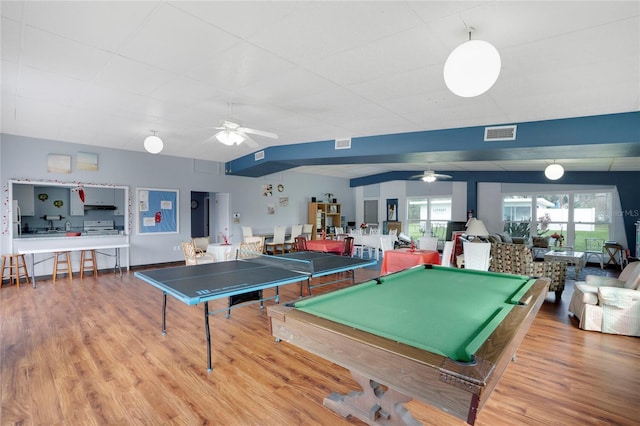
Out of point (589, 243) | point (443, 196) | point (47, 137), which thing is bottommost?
point (589, 243)

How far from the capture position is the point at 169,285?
2.73 metres

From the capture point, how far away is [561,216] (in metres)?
8.77

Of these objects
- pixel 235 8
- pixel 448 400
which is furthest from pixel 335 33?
pixel 448 400

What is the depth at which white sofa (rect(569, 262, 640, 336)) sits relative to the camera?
3.37 m

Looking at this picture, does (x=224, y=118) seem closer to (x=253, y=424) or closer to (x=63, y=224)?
(x=253, y=424)

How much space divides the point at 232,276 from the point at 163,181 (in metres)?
5.57

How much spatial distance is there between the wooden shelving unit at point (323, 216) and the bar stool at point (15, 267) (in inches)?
285

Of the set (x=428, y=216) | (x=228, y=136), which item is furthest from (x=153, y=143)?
(x=428, y=216)

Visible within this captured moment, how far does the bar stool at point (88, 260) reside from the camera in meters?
6.26

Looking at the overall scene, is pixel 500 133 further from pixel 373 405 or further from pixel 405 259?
pixel 373 405

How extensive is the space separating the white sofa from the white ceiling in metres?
2.06

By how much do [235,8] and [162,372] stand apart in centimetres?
289

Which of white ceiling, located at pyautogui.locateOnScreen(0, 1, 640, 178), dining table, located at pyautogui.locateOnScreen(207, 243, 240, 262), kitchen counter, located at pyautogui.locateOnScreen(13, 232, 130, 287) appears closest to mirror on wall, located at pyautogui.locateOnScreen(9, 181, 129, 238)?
kitchen counter, located at pyautogui.locateOnScreen(13, 232, 130, 287)

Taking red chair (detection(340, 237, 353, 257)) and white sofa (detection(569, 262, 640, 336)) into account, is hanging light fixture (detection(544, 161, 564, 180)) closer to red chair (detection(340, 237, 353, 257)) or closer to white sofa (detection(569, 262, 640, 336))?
white sofa (detection(569, 262, 640, 336))
